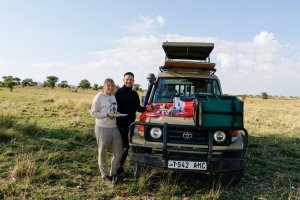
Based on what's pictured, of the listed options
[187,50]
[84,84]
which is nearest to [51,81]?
[84,84]

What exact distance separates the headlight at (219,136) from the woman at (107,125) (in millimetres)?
1705

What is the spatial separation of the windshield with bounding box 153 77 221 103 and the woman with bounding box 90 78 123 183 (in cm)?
133

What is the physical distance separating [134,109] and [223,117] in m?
1.85

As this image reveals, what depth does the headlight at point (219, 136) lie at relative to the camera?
17.1ft

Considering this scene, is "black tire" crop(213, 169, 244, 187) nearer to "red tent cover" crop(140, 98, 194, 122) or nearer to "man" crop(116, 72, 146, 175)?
"red tent cover" crop(140, 98, 194, 122)

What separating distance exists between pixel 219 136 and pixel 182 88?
2.12 meters

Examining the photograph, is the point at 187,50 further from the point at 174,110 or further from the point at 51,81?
the point at 51,81

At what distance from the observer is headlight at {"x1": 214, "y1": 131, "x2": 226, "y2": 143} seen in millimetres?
5203

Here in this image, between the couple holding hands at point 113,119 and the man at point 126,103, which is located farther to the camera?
the man at point 126,103

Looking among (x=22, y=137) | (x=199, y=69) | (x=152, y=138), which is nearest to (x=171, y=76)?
(x=199, y=69)

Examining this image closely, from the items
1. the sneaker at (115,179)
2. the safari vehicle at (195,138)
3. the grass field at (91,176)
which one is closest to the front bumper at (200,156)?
the safari vehicle at (195,138)

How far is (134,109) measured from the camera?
6234 millimetres

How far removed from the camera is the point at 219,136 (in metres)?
5.21

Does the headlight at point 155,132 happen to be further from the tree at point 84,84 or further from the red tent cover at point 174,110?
the tree at point 84,84
